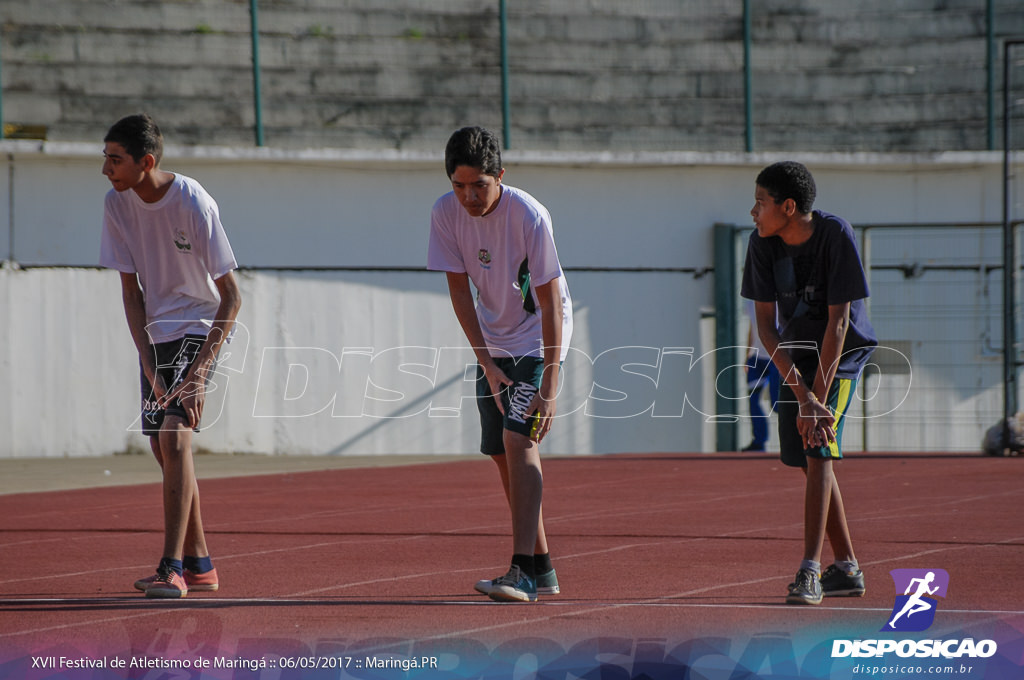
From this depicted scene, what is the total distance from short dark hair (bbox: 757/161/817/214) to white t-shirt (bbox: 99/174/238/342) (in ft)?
7.36

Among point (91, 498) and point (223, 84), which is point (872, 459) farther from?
point (223, 84)

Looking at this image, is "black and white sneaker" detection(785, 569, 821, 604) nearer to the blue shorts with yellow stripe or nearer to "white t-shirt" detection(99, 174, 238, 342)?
the blue shorts with yellow stripe

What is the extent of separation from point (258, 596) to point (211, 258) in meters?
1.43

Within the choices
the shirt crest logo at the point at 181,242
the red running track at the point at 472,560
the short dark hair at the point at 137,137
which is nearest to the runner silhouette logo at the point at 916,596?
the red running track at the point at 472,560

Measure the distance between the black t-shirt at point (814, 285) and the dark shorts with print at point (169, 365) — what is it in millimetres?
2340

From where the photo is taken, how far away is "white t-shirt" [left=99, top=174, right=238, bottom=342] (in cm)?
541

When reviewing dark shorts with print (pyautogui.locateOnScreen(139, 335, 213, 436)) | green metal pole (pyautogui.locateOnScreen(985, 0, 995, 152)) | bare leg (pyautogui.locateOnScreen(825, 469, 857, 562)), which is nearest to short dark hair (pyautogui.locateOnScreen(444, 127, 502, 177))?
dark shorts with print (pyautogui.locateOnScreen(139, 335, 213, 436))

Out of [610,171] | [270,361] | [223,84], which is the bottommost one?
[270,361]

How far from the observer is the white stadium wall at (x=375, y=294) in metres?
14.4

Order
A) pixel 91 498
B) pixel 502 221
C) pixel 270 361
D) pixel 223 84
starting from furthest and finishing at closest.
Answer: pixel 223 84
pixel 270 361
pixel 91 498
pixel 502 221

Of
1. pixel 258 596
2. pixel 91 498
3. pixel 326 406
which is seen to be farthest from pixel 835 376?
pixel 326 406

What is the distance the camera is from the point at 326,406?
49.7 feet

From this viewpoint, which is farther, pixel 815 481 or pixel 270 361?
pixel 270 361

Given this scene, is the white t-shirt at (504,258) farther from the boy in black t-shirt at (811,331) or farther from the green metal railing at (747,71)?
the green metal railing at (747,71)
